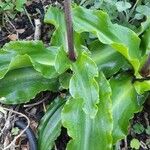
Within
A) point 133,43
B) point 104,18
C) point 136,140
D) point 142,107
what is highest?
point 104,18

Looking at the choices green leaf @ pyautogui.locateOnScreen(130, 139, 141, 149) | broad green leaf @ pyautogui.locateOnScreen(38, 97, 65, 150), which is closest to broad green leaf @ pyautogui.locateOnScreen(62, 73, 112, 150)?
broad green leaf @ pyautogui.locateOnScreen(38, 97, 65, 150)

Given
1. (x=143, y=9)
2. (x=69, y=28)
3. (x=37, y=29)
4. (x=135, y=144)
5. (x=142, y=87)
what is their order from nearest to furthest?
1. (x=69, y=28)
2. (x=142, y=87)
3. (x=135, y=144)
4. (x=143, y=9)
5. (x=37, y=29)

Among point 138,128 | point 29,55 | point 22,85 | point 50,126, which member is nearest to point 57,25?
point 29,55

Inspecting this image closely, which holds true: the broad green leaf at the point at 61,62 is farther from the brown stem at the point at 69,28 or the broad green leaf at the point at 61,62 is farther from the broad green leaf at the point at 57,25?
the broad green leaf at the point at 57,25

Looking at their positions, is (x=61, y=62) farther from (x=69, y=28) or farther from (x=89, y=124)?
(x=89, y=124)

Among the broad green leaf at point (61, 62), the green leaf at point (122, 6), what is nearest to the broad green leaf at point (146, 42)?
the green leaf at point (122, 6)

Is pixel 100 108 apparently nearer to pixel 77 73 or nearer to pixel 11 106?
pixel 77 73

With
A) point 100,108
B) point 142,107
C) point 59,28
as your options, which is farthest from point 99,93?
point 59,28

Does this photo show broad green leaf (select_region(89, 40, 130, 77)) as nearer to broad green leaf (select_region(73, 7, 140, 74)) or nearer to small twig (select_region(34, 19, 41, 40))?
broad green leaf (select_region(73, 7, 140, 74))
